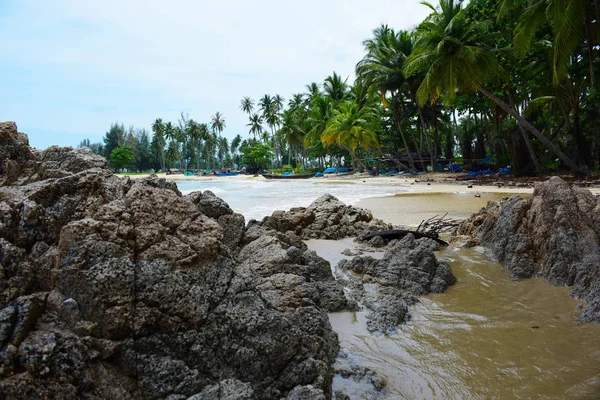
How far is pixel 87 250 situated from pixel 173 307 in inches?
25.0

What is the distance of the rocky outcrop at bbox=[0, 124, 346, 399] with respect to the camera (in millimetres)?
2049

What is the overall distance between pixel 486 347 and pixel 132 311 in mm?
3044

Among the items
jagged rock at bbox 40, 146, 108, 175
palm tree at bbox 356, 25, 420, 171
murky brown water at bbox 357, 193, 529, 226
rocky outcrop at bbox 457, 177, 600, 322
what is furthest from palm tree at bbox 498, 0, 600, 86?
palm tree at bbox 356, 25, 420, 171

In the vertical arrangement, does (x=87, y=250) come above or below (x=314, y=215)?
above

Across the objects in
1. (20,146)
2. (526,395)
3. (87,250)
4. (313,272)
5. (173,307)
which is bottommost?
(526,395)

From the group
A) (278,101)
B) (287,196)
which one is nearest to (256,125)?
(278,101)

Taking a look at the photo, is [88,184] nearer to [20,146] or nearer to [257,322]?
[20,146]

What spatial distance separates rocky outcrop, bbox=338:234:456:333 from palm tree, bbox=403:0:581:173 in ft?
57.7

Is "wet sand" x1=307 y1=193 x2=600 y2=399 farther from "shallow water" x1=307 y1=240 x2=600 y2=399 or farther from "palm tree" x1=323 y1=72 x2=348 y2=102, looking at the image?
"palm tree" x1=323 y1=72 x2=348 y2=102

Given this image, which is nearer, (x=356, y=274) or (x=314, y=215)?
(x=356, y=274)

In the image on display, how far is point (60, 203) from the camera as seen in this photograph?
2.87 meters

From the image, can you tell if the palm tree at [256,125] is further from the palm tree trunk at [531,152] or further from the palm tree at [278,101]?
the palm tree trunk at [531,152]

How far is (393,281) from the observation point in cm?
521

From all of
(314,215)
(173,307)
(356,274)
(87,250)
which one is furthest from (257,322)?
(314,215)
